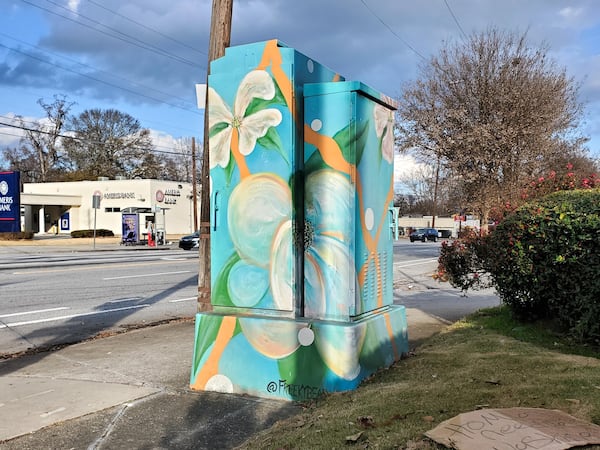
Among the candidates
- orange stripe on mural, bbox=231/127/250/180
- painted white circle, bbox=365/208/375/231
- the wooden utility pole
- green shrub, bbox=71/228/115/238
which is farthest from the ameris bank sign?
painted white circle, bbox=365/208/375/231

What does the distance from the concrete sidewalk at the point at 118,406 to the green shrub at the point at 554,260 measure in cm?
314

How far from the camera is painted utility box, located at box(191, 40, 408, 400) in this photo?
4.97m

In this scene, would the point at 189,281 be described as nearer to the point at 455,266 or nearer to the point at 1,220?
the point at 455,266

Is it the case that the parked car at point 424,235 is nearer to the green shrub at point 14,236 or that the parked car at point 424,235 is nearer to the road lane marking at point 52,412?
the green shrub at point 14,236

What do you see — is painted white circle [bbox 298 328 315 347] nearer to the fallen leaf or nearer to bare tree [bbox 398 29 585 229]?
the fallen leaf

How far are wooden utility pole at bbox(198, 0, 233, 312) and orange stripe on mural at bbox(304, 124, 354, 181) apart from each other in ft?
6.88

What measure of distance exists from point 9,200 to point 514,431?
28.8 m

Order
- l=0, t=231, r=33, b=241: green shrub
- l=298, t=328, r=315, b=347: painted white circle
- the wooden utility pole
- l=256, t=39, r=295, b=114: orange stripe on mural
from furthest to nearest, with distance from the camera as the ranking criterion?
1. l=0, t=231, r=33, b=241: green shrub
2. the wooden utility pole
3. l=256, t=39, r=295, b=114: orange stripe on mural
4. l=298, t=328, r=315, b=347: painted white circle

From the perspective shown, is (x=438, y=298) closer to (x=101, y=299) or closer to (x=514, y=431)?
(x=101, y=299)

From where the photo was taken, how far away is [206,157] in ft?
23.3

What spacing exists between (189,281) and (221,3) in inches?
391

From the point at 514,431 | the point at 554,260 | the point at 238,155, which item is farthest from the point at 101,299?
the point at 514,431

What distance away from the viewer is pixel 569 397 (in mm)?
3891

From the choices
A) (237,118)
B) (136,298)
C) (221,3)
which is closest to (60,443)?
(237,118)
